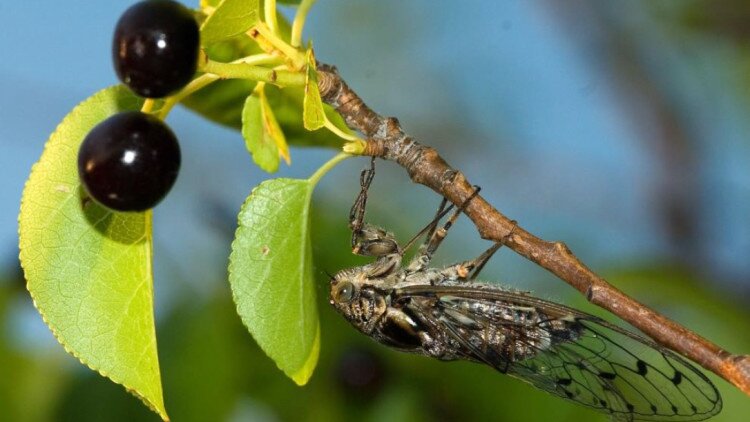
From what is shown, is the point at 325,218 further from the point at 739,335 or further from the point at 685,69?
the point at 685,69

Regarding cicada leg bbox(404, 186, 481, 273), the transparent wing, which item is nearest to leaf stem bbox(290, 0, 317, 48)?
cicada leg bbox(404, 186, 481, 273)

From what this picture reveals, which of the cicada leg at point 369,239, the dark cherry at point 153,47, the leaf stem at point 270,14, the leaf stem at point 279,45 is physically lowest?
the dark cherry at point 153,47

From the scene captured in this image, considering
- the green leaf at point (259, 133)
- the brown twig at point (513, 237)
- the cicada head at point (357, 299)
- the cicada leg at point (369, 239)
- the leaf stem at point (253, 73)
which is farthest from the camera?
the cicada leg at point (369, 239)

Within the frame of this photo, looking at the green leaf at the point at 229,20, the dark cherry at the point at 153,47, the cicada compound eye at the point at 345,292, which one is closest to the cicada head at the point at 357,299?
the cicada compound eye at the point at 345,292

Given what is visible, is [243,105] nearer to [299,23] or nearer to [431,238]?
[299,23]

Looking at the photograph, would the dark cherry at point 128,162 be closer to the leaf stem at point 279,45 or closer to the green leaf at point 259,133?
the leaf stem at point 279,45

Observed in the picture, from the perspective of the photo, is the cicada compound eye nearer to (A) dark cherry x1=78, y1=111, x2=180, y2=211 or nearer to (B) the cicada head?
(B) the cicada head

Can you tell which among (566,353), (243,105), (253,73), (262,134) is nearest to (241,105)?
(243,105)
